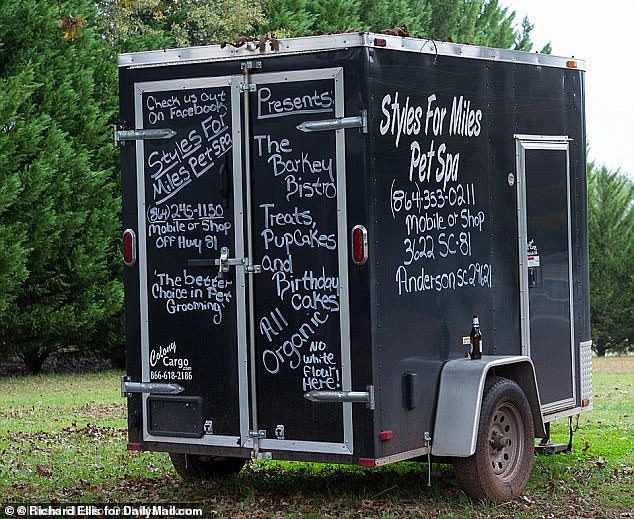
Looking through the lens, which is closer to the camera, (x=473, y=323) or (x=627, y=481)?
(x=473, y=323)

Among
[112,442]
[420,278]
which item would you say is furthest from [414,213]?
[112,442]

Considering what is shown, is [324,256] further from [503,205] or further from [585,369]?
[585,369]

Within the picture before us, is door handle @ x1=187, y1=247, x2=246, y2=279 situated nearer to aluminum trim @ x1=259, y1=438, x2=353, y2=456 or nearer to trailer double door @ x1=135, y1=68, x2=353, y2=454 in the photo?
trailer double door @ x1=135, y1=68, x2=353, y2=454

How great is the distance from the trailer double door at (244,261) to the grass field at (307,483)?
0.63 meters

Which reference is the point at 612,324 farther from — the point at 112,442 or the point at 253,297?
the point at 253,297

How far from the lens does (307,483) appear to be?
8.06m

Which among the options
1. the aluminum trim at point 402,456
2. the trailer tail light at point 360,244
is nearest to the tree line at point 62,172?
the trailer tail light at point 360,244

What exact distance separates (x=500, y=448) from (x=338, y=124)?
232 cm

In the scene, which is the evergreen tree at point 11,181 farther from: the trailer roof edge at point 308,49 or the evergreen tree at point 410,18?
the trailer roof edge at point 308,49

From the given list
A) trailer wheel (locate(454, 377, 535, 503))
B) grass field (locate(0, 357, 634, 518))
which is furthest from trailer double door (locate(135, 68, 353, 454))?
trailer wheel (locate(454, 377, 535, 503))

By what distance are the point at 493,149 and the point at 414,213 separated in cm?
101

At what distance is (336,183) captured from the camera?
6.73 meters

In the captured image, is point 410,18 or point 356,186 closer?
point 356,186

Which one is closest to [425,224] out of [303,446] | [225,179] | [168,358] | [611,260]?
[225,179]
